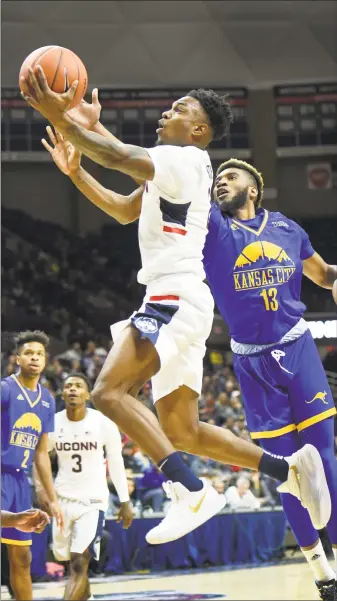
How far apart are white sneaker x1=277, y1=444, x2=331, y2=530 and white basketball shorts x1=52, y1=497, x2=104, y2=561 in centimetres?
427

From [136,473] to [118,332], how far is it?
838 centimetres

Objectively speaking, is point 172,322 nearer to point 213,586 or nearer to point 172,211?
point 172,211

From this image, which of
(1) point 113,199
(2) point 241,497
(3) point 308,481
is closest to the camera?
(3) point 308,481

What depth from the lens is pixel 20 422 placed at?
24.9ft

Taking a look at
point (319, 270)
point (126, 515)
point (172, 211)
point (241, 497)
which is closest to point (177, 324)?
point (172, 211)

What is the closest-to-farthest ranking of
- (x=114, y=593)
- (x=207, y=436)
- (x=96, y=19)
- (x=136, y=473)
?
(x=207, y=436) → (x=114, y=593) → (x=136, y=473) → (x=96, y=19)

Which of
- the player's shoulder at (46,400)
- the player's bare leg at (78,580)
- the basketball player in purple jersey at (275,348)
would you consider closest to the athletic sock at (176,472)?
the basketball player in purple jersey at (275,348)

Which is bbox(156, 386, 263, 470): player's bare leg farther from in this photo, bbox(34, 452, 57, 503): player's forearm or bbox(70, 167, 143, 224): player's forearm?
bbox(34, 452, 57, 503): player's forearm

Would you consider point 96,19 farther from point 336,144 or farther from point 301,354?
point 301,354

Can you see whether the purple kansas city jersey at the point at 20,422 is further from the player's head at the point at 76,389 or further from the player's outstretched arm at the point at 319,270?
the player's outstretched arm at the point at 319,270

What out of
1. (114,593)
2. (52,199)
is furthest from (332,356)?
(114,593)

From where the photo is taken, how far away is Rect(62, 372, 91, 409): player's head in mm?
8562

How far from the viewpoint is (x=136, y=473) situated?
1243cm

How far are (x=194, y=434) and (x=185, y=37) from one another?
1721 cm
